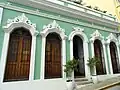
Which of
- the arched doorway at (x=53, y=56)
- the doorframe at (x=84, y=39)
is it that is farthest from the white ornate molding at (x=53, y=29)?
the doorframe at (x=84, y=39)

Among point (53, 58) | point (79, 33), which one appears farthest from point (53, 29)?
point (79, 33)

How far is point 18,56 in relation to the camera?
627cm

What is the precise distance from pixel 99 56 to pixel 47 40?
4263mm

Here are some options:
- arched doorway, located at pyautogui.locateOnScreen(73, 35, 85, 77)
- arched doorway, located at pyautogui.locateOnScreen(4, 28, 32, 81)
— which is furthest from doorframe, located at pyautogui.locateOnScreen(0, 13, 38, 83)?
arched doorway, located at pyautogui.locateOnScreen(73, 35, 85, 77)

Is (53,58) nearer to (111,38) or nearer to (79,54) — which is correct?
(79,54)

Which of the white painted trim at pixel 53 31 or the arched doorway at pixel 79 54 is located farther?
the arched doorway at pixel 79 54

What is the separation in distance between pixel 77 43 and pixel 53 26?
305cm

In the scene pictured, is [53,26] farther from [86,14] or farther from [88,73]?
[88,73]

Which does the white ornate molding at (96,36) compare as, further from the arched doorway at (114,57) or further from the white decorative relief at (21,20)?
the white decorative relief at (21,20)

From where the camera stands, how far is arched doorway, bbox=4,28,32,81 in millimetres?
5925

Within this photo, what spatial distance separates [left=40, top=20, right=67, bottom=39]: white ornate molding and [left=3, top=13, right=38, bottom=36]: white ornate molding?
0.54m

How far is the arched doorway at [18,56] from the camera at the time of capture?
233 inches

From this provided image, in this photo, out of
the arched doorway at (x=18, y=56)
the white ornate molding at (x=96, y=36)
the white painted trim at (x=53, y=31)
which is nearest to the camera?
the arched doorway at (x=18, y=56)

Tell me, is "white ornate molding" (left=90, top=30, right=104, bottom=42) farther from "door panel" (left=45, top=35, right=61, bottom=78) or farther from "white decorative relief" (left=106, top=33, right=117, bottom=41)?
"door panel" (left=45, top=35, right=61, bottom=78)
